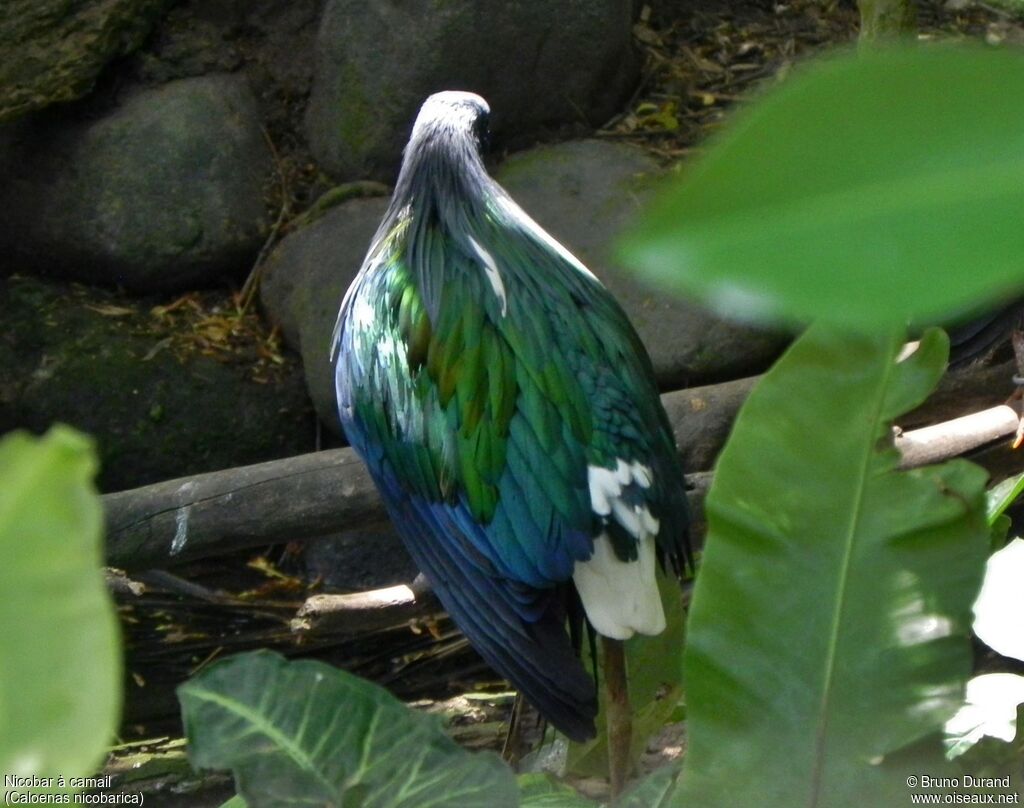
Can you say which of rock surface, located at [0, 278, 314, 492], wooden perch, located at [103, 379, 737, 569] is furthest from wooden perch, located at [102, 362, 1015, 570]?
rock surface, located at [0, 278, 314, 492]

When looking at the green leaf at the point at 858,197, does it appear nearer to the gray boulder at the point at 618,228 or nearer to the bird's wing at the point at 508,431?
the bird's wing at the point at 508,431

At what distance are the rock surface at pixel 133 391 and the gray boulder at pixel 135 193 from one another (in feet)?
0.39

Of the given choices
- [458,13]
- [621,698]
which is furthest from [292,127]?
[621,698]

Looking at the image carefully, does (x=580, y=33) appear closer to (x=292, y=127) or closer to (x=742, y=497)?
(x=292, y=127)

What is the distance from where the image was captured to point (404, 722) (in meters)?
0.95

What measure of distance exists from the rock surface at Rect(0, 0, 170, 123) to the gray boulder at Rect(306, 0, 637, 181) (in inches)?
22.6

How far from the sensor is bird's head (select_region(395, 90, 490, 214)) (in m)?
2.06

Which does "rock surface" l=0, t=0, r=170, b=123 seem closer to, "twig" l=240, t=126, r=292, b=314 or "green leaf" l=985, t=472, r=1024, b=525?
"twig" l=240, t=126, r=292, b=314

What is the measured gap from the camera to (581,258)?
3.24 metres

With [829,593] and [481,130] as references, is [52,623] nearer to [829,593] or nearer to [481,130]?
[829,593]

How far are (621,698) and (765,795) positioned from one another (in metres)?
0.74

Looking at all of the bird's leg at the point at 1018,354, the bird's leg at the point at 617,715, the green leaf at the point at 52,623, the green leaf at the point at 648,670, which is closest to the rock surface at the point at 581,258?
the bird's leg at the point at 1018,354

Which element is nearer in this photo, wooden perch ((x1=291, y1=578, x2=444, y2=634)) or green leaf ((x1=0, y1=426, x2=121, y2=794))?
green leaf ((x1=0, y1=426, x2=121, y2=794))

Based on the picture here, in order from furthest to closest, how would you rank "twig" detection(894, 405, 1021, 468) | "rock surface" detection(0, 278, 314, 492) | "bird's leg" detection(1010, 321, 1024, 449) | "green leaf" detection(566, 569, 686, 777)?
"rock surface" detection(0, 278, 314, 492)
"bird's leg" detection(1010, 321, 1024, 449)
"twig" detection(894, 405, 1021, 468)
"green leaf" detection(566, 569, 686, 777)
